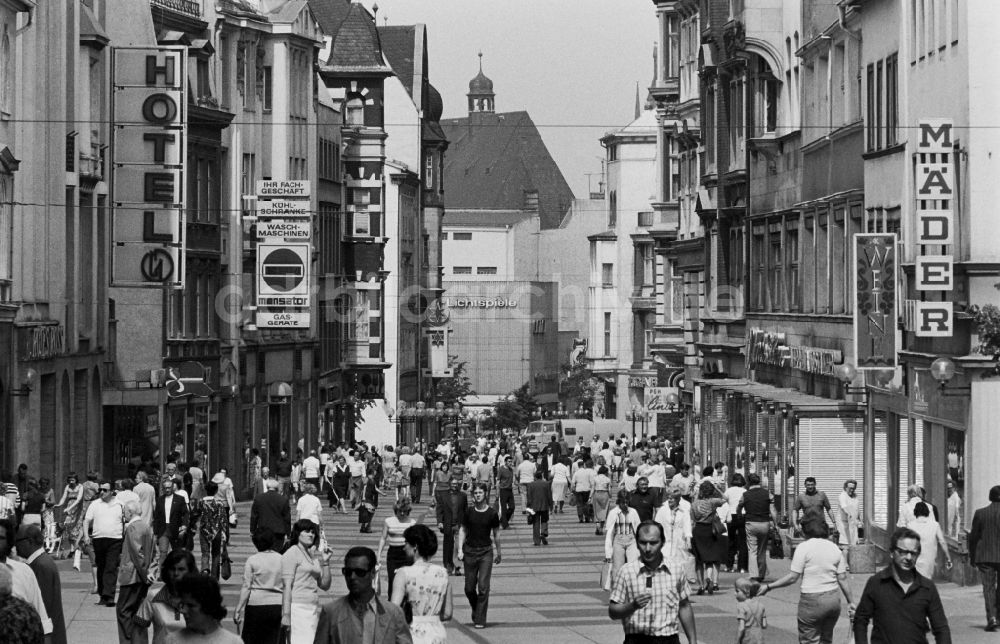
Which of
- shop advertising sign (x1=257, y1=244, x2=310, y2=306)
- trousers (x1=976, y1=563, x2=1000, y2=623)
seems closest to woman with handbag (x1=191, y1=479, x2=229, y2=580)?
trousers (x1=976, y1=563, x2=1000, y2=623)

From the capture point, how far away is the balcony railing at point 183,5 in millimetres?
56312

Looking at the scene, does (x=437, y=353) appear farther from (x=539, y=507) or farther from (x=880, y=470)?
A: (x=880, y=470)

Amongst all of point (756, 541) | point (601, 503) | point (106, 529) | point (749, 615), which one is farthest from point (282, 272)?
point (749, 615)

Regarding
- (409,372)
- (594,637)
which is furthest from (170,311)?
(409,372)

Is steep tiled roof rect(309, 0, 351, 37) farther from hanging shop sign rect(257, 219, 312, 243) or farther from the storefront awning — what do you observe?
the storefront awning

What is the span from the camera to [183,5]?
2282 inches

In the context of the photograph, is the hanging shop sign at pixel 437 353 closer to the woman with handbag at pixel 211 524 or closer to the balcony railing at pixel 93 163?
the balcony railing at pixel 93 163

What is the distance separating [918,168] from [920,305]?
171cm

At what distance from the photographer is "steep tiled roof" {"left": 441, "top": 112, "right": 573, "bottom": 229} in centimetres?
18825

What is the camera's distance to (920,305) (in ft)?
93.6

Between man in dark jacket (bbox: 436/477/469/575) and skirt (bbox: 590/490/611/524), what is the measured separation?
12.1m

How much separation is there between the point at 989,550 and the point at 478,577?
5.35m

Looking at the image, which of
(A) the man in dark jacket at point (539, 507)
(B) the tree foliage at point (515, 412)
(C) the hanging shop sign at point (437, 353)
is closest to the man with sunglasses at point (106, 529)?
(A) the man in dark jacket at point (539, 507)

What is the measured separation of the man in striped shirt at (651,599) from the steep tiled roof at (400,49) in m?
108
